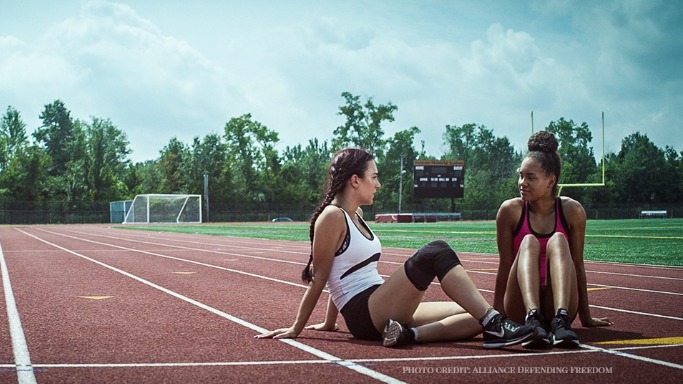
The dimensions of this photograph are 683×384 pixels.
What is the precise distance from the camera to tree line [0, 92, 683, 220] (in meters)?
71.7

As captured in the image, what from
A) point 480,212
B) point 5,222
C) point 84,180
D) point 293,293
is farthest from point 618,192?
point 293,293

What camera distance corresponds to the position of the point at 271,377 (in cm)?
391

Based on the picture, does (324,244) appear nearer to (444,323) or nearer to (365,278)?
(365,278)

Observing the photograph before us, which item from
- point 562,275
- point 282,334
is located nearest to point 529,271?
point 562,275

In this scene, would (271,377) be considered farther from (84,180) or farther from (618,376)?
(84,180)

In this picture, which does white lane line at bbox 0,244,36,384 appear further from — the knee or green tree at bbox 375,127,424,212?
green tree at bbox 375,127,424,212

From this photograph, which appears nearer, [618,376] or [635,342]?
[618,376]

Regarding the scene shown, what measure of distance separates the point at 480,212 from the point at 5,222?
41844mm

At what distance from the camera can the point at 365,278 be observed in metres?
4.87

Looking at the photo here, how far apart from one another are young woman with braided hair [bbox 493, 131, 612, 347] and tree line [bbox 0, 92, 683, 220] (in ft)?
207

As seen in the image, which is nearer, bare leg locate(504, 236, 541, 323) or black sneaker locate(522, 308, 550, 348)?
black sneaker locate(522, 308, 550, 348)

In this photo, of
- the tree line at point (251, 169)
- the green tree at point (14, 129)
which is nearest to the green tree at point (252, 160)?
the tree line at point (251, 169)

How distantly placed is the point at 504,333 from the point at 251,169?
75.3 m

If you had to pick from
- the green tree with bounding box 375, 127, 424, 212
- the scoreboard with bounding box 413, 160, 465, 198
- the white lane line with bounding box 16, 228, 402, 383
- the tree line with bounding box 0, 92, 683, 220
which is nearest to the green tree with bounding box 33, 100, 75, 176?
the tree line with bounding box 0, 92, 683, 220
